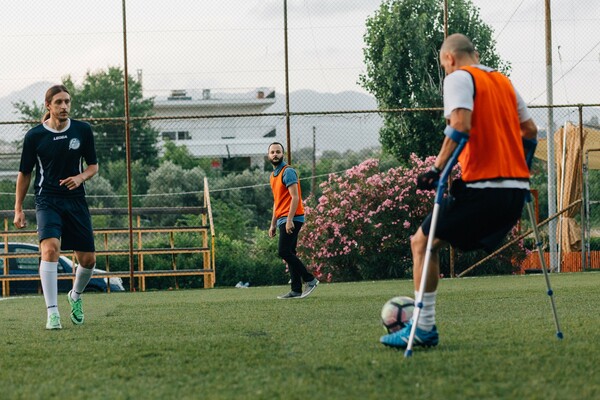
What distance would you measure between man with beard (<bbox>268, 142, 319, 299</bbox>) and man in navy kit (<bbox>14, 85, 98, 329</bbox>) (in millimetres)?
3884

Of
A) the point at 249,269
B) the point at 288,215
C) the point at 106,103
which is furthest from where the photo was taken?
the point at 106,103

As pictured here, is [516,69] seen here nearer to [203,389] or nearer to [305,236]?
[305,236]

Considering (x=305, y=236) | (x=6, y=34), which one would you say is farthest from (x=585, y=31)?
(x=6, y=34)

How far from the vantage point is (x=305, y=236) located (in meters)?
19.0

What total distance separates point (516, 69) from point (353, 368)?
18311mm

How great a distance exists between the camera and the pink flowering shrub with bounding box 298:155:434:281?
18.3 meters

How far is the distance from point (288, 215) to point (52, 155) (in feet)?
13.9

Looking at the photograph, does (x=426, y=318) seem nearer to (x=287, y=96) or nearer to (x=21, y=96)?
(x=287, y=96)

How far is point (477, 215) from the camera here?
212 inches

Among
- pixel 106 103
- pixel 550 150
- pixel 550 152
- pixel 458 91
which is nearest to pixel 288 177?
pixel 458 91

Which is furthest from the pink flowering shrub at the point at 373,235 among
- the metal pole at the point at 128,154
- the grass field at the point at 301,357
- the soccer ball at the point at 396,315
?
the soccer ball at the point at 396,315

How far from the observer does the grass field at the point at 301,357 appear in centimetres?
424

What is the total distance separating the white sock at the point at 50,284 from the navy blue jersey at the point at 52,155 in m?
0.58

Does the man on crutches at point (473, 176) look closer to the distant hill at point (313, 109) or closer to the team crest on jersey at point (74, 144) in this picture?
the team crest on jersey at point (74, 144)
